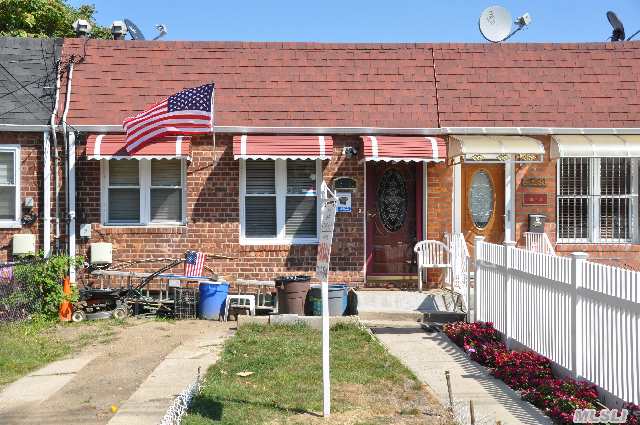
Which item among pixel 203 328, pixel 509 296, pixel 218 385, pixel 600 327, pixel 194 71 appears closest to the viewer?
pixel 600 327

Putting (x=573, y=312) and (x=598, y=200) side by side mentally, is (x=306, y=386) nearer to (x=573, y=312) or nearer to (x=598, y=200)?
(x=573, y=312)

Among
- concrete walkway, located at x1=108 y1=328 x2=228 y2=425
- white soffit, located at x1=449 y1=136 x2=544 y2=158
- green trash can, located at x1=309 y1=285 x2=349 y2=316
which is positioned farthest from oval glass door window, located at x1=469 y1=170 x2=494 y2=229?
concrete walkway, located at x1=108 y1=328 x2=228 y2=425

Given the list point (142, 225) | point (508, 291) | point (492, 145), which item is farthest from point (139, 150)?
point (508, 291)

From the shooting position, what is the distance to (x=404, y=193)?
1425 cm

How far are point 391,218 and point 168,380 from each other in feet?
21.8

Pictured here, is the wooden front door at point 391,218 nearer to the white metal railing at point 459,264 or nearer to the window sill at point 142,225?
the white metal railing at point 459,264

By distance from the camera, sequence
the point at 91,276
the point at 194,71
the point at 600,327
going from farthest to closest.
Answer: the point at 194,71
the point at 91,276
the point at 600,327

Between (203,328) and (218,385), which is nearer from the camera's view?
(218,385)

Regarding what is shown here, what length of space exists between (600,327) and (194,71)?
9.48m

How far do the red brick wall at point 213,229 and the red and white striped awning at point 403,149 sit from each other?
0.59 metres

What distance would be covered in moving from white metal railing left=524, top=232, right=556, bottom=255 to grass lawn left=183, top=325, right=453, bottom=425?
4587 millimetres

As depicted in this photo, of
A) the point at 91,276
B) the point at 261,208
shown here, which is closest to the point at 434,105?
the point at 261,208

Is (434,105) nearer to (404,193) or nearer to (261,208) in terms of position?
(404,193)

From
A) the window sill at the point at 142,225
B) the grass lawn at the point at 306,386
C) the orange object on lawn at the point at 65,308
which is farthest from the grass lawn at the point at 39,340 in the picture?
the grass lawn at the point at 306,386
